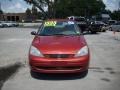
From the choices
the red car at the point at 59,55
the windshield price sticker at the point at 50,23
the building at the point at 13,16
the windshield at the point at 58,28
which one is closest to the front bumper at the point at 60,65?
the red car at the point at 59,55

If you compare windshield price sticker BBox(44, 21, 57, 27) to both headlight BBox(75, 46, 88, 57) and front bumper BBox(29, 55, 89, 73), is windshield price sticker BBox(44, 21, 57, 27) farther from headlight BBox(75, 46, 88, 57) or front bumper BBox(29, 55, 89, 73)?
front bumper BBox(29, 55, 89, 73)

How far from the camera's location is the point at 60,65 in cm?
904

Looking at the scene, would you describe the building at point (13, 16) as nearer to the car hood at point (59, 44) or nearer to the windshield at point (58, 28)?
the windshield at point (58, 28)

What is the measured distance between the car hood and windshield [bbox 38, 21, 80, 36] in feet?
1.47

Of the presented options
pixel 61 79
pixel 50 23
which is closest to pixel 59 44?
pixel 61 79

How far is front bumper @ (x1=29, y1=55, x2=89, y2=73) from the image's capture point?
9.03m

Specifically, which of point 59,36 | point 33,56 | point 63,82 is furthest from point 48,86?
point 59,36

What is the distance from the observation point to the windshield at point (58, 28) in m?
10.9

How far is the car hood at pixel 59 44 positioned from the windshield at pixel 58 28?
447mm

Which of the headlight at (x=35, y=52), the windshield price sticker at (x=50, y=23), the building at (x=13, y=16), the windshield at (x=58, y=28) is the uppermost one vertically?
the windshield price sticker at (x=50, y=23)

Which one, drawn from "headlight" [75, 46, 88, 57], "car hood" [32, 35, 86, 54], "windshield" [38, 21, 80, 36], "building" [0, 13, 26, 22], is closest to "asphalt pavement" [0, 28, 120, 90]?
"headlight" [75, 46, 88, 57]

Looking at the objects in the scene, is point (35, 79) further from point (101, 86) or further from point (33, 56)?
point (101, 86)

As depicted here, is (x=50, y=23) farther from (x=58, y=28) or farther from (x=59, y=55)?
(x=59, y=55)

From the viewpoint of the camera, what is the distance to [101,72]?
1039cm
